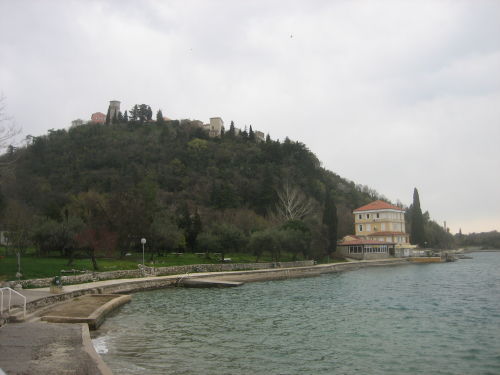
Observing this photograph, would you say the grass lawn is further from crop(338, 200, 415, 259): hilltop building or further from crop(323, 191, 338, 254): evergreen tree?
crop(338, 200, 415, 259): hilltop building

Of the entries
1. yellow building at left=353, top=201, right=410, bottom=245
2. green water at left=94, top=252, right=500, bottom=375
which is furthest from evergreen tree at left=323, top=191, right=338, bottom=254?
green water at left=94, top=252, right=500, bottom=375

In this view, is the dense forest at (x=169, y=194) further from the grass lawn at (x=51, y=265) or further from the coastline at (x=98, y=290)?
the coastline at (x=98, y=290)

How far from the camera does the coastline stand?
352 inches

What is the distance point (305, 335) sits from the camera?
15.1 meters

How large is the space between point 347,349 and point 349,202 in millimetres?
89561

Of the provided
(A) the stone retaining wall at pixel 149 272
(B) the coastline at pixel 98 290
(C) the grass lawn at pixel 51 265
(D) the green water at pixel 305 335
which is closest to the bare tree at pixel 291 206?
(B) the coastline at pixel 98 290

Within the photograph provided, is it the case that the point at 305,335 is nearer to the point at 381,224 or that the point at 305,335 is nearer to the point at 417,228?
the point at 381,224

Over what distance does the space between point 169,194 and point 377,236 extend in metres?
37.0

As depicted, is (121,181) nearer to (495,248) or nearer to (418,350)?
(418,350)

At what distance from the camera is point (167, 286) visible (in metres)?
32.5

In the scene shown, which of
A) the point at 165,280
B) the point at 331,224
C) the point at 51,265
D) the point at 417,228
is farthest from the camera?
the point at 417,228

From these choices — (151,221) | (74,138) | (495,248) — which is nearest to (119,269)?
(151,221)

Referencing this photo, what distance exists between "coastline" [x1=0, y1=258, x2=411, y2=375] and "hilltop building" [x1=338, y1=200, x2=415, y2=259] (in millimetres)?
6652

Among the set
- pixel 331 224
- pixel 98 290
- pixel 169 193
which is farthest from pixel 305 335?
pixel 169 193
